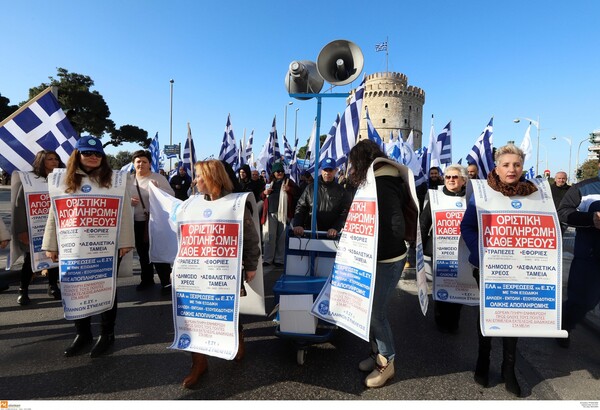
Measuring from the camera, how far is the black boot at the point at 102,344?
3145mm

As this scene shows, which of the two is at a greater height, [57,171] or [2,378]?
[57,171]

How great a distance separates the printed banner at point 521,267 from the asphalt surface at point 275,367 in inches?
20.6

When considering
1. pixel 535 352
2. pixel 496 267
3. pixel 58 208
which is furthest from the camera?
pixel 535 352

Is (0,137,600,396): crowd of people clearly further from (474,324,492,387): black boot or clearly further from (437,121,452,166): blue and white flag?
(437,121,452,166): blue and white flag

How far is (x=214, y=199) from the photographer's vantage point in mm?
2777

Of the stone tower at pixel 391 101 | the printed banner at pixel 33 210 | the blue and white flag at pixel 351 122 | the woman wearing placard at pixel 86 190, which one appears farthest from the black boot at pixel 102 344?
the stone tower at pixel 391 101

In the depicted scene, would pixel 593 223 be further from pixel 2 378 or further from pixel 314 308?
pixel 2 378

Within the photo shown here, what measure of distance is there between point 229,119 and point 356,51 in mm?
6124

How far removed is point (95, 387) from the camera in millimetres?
2646

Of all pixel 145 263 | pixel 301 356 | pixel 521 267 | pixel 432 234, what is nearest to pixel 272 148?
pixel 145 263

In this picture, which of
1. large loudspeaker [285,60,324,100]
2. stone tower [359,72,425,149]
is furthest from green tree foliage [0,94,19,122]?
stone tower [359,72,425,149]

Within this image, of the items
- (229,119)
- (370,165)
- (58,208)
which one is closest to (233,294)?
(370,165)

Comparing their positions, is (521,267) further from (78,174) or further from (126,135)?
(126,135)

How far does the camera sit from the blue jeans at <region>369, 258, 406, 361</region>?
2.65 metres
